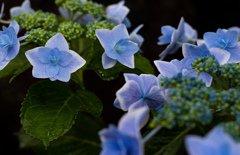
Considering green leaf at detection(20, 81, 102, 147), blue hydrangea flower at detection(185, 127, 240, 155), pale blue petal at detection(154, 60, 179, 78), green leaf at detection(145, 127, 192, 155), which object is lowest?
green leaf at detection(20, 81, 102, 147)

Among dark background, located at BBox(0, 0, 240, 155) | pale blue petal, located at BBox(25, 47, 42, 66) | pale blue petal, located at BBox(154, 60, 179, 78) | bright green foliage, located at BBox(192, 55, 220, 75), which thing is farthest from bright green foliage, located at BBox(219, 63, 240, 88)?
dark background, located at BBox(0, 0, 240, 155)

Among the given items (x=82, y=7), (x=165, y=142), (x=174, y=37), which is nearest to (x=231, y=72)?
(x=165, y=142)

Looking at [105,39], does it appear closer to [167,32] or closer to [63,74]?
[63,74]

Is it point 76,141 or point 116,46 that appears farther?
point 76,141

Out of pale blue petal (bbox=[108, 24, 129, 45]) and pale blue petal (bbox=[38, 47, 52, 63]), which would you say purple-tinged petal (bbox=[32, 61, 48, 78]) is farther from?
pale blue petal (bbox=[108, 24, 129, 45])

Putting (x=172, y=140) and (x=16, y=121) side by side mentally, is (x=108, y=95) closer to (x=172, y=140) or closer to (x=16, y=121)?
(x=16, y=121)

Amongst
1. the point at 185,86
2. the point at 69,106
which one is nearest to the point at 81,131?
the point at 69,106
